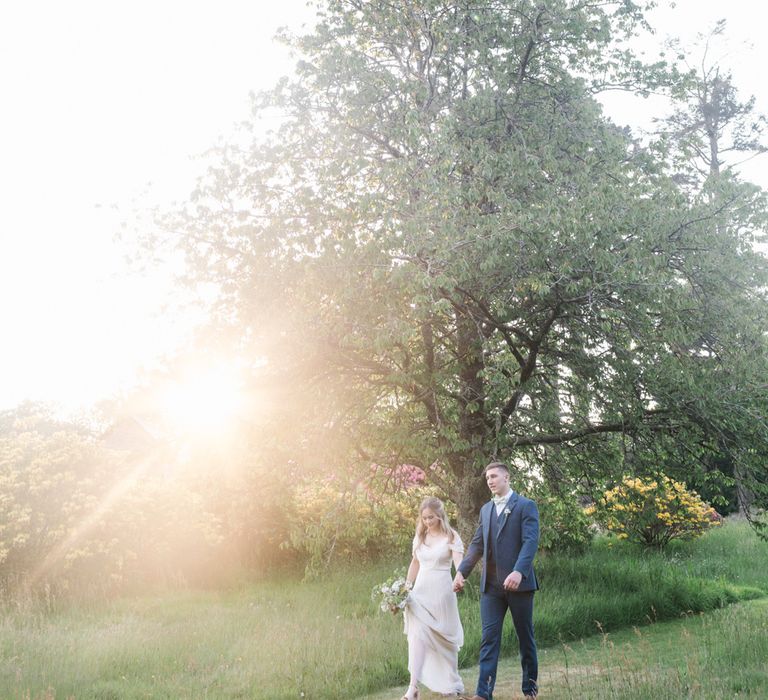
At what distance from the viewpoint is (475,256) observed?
916cm

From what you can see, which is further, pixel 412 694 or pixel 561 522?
pixel 561 522

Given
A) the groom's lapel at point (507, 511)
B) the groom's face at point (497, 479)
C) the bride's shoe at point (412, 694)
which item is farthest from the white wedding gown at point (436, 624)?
the groom's face at point (497, 479)

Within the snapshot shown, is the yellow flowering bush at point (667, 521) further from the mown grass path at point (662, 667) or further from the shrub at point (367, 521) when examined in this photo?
the mown grass path at point (662, 667)

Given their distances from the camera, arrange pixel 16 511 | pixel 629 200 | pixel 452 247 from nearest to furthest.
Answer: pixel 452 247, pixel 629 200, pixel 16 511

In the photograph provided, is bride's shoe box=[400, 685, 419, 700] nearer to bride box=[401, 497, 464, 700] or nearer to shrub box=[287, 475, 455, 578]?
bride box=[401, 497, 464, 700]

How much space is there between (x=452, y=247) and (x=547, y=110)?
360 cm

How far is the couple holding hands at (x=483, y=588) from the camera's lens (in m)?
6.57

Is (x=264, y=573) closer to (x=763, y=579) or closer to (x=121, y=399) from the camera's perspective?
(x=121, y=399)

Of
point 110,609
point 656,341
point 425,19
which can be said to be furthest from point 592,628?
point 425,19

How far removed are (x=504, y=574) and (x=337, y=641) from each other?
291cm

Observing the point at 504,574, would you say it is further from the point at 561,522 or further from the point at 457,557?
the point at 561,522

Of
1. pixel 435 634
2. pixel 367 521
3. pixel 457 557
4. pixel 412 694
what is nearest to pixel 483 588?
pixel 457 557

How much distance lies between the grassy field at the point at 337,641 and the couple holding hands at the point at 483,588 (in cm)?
66

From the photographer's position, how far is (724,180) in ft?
33.4
